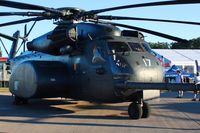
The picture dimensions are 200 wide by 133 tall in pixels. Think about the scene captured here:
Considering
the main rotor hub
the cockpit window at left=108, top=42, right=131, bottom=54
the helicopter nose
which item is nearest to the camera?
the helicopter nose

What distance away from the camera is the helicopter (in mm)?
12578

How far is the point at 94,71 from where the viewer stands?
1341 cm

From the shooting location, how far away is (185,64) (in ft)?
143

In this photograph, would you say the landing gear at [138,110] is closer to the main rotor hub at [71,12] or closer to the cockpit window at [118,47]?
the cockpit window at [118,47]

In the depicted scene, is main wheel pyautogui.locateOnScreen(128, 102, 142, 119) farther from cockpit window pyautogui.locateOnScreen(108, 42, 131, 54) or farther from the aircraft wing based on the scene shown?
cockpit window pyautogui.locateOnScreen(108, 42, 131, 54)

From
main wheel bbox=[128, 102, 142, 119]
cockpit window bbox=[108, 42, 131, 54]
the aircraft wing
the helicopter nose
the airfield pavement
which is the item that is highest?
cockpit window bbox=[108, 42, 131, 54]

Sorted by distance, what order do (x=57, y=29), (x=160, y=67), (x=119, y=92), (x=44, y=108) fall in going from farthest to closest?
(x=44, y=108) < (x=57, y=29) < (x=160, y=67) < (x=119, y=92)

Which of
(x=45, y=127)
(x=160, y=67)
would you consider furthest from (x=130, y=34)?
(x=45, y=127)

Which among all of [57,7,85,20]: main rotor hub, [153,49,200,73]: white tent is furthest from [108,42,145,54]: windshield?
[153,49,200,73]: white tent

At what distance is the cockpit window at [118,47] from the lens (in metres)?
13.2

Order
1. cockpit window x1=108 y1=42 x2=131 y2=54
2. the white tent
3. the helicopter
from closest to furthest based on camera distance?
the helicopter
cockpit window x1=108 y1=42 x2=131 y2=54
the white tent

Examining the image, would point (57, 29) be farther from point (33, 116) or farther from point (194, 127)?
point (194, 127)

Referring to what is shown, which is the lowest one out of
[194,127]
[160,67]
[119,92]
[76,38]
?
[194,127]

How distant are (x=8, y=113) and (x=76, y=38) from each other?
12.2 feet
